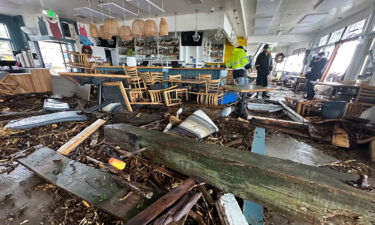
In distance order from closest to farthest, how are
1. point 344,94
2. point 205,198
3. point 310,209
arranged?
point 310,209 → point 205,198 → point 344,94

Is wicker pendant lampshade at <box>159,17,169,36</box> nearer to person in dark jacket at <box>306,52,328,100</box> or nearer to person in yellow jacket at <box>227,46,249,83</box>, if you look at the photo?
person in yellow jacket at <box>227,46,249,83</box>

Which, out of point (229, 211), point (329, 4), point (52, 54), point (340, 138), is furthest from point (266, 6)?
point (52, 54)

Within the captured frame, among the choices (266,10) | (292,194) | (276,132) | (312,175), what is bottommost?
(276,132)

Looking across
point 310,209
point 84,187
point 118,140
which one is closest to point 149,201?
point 84,187

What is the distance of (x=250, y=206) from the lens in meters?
1.37

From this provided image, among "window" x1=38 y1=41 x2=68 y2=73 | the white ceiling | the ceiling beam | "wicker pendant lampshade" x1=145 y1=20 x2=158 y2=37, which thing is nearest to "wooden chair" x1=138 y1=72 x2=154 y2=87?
"wicker pendant lampshade" x1=145 y1=20 x2=158 y2=37

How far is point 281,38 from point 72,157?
15169mm

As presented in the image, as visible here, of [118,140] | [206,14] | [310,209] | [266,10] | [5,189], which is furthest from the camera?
[206,14]

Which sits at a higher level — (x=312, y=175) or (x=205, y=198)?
(x=312, y=175)

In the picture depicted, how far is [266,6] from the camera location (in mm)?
5445

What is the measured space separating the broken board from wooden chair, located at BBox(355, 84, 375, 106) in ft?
17.8

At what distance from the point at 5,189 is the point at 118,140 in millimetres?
1094

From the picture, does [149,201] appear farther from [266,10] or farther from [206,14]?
[206,14]

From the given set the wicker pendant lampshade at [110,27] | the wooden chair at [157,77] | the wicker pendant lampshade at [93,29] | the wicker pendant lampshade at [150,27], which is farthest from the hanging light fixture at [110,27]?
the wooden chair at [157,77]
